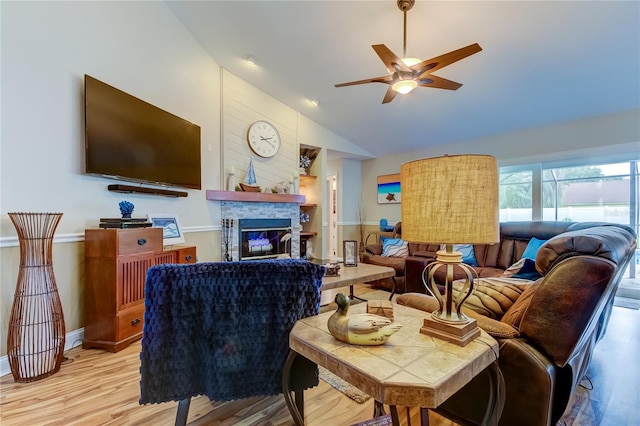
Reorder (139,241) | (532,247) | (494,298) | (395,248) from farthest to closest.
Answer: (395,248)
(532,247)
(139,241)
(494,298)

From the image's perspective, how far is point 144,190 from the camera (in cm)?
290

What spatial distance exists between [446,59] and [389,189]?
3.96 meters

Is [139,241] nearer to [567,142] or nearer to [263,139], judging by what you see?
[263,139]

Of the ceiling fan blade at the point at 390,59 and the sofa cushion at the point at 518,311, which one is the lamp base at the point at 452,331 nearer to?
the sofa cushion at the point at 518,311

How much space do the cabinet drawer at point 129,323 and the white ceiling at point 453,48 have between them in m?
3.09

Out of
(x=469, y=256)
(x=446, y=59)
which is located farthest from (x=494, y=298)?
(x=469, y=256)

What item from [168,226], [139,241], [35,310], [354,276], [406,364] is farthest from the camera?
[168,226]

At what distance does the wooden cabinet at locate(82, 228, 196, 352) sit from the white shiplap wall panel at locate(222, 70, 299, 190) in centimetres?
203

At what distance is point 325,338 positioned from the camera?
103cm

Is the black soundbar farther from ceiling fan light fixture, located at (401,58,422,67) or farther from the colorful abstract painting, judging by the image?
the colorful abstract painting

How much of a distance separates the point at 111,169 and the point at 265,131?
2.49 meters

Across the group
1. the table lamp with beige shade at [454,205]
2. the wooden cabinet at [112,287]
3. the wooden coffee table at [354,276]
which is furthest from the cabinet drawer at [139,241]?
the table lamp with beige shade at [454,205]

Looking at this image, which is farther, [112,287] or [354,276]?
[354,276]

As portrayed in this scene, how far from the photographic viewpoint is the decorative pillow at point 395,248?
4305mm
